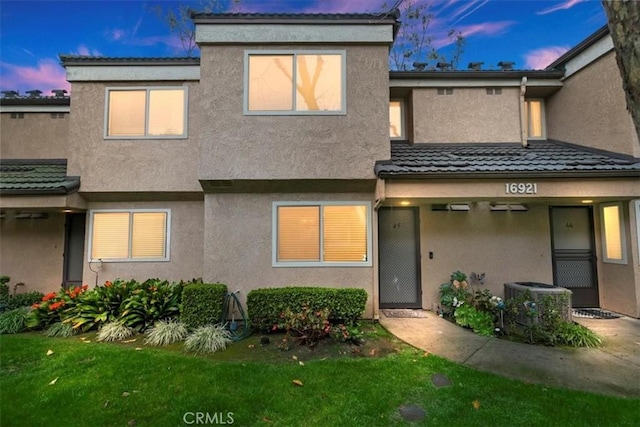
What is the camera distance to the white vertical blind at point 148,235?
825 cm

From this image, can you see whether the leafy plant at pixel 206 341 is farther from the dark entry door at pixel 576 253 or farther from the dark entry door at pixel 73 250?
Answer: the dark entry door at pixel 576 253

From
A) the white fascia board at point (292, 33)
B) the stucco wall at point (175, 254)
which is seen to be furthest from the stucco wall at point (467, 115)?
the stucco wall at point (175, 254)

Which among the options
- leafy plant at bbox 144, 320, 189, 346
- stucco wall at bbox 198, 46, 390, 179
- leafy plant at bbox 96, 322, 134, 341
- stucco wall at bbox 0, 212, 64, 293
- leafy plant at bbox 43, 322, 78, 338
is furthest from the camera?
stucco wall at bbox 0, 212, 64, 293

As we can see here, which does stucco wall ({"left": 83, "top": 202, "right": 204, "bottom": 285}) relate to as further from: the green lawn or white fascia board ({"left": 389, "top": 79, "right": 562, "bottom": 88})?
white fascia board ({"left": 389, "top": 79, "right": 562, "bottom": 88})

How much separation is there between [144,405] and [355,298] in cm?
398

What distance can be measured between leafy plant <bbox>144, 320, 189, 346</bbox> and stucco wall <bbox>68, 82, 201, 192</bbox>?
338 cm

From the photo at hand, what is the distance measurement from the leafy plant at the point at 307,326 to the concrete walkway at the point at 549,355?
5.33ft

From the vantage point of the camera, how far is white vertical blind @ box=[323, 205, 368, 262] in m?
7.38

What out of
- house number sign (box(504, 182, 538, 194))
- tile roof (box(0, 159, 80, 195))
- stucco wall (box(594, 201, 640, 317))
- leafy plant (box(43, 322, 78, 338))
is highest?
tile roof (box(0, 159, 80, 195))

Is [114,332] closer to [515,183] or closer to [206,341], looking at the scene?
[206,341]

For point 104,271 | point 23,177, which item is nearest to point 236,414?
point 104,271

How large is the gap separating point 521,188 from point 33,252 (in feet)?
41.3

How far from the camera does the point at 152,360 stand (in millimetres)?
5051

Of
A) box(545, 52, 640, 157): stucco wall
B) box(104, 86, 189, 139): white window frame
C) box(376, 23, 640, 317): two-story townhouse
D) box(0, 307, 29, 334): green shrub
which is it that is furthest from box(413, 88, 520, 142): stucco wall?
box(0, 307, 29, 334): green shrub
